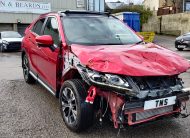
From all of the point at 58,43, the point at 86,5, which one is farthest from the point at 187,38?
the point at 86,5

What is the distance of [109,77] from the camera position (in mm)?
3697

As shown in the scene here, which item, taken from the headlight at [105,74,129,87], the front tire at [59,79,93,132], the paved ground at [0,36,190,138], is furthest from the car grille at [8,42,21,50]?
the headlight at [105,74,129,87]

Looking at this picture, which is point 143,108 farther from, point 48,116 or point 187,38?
point 187,38

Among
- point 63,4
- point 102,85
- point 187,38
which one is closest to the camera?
point 102,85

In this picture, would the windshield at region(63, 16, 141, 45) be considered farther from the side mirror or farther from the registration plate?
the registration plate

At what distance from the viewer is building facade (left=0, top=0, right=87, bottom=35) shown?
→ 93.7ft

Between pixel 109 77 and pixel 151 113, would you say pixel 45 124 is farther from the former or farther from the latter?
pixel 151 113

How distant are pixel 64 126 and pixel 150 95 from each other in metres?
1.43

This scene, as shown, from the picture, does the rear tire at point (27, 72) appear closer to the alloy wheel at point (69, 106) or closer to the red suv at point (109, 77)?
the red suv at point (109, 77)

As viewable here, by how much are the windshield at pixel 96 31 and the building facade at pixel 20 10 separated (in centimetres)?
2467

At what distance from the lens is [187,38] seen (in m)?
17.6

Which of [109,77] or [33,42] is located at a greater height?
[33,42]

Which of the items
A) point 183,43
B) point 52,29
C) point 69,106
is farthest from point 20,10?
point 69,106

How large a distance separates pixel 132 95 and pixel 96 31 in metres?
1.85
